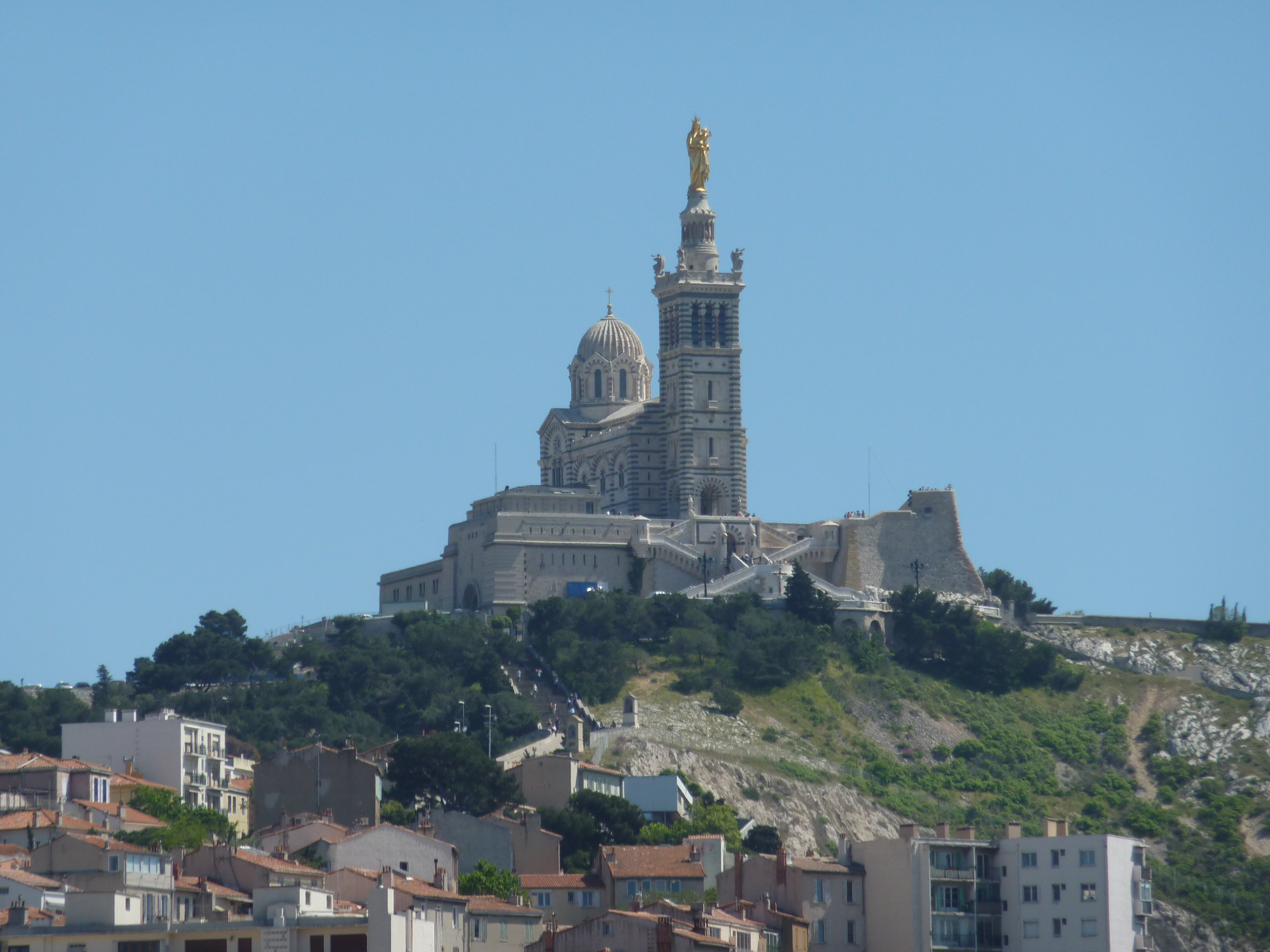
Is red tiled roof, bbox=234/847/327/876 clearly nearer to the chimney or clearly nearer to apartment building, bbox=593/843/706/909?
apartment building, bbox=593/843/706/909

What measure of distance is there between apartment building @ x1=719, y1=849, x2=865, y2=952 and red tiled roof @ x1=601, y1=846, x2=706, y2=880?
54.8 inches

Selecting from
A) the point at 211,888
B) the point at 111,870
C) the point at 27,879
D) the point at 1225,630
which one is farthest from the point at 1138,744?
the point at 27,879

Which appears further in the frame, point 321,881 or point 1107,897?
point 1107,897

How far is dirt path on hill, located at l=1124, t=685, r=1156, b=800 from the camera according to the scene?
14000 cm

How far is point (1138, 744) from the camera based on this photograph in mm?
144500

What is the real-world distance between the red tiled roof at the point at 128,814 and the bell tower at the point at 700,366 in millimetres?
59589

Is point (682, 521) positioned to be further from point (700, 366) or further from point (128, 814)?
point (128, 814)

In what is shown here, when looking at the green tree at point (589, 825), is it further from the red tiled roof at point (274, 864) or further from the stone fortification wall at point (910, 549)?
the stone fortification wall at point (910, 549)

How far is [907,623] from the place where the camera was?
489 ft

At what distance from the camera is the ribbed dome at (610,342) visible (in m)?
164

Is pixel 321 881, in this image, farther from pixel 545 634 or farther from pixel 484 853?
pixel 545 634

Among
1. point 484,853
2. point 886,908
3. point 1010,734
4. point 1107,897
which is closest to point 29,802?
point 484,853

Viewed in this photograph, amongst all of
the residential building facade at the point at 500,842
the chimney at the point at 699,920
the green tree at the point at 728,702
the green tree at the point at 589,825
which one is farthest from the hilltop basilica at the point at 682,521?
the chimney at the point at 699,920

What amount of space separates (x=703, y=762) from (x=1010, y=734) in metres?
20.4
